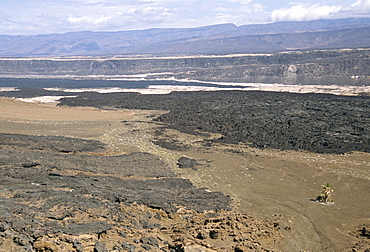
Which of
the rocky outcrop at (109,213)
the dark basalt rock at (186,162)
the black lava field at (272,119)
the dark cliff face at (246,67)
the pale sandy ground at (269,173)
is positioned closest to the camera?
the rocky outcrop at (109,213)

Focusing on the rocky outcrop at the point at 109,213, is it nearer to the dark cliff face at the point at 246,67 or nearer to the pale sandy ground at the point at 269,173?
the pale sandy ground at the point at 269,173

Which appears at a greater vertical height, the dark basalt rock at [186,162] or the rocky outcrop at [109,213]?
the rocky outcrop at [109,213]

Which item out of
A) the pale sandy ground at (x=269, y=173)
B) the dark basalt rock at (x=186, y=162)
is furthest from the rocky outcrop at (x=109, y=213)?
the dark basalt rock at (x=186, y=162)

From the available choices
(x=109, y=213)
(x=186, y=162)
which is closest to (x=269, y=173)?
(x=186, y=162)

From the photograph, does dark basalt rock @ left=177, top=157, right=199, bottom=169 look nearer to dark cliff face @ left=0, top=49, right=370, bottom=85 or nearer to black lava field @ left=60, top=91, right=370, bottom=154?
black lava field @ left=60, top=91, right=370, bottom=154

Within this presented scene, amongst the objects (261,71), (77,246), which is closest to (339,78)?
(261,71)

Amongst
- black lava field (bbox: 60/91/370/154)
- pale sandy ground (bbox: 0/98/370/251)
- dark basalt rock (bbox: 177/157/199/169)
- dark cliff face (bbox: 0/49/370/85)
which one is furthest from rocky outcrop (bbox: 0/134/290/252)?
dark cliff face (bbox: 0/49/370/85)

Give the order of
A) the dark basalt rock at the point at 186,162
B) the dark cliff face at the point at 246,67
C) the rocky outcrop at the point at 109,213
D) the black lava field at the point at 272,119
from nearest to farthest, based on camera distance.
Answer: the rocky outcrop at the point at 109,213 → the dark basalt rock at the point at 186,162 → the black lava field at the point at 272,119 → the dark cliff face at the point at 246,67
